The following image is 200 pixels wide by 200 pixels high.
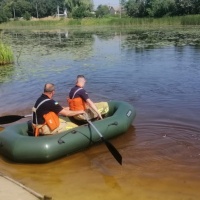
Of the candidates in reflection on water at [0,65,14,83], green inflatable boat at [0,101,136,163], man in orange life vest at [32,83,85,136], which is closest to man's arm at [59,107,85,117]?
man in orange life vest at [32,83,85,136]

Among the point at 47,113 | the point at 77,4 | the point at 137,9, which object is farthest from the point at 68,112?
the point at 77,4

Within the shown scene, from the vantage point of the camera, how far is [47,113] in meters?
5.47

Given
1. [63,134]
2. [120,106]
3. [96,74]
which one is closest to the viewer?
[63,134]

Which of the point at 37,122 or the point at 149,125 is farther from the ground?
the point at 37,122

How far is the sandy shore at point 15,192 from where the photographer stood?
12.2 feet

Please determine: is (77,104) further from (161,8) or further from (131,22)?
(161,8)

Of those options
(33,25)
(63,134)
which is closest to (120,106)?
(63,134)

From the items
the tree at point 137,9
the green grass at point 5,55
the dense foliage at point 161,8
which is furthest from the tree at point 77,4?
the green grass at point 5,55

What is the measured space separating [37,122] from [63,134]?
46 centimetres

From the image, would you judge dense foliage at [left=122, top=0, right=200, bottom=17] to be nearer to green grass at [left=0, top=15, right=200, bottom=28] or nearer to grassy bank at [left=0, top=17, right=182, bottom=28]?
grassy bank at [left=0, top=17, right=182, bottom=28]

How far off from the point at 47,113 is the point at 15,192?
5.97 feet

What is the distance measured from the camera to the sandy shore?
12.2ft

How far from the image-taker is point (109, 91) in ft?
34.5

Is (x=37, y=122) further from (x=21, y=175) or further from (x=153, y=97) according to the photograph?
Result: (x=153, y=97)
